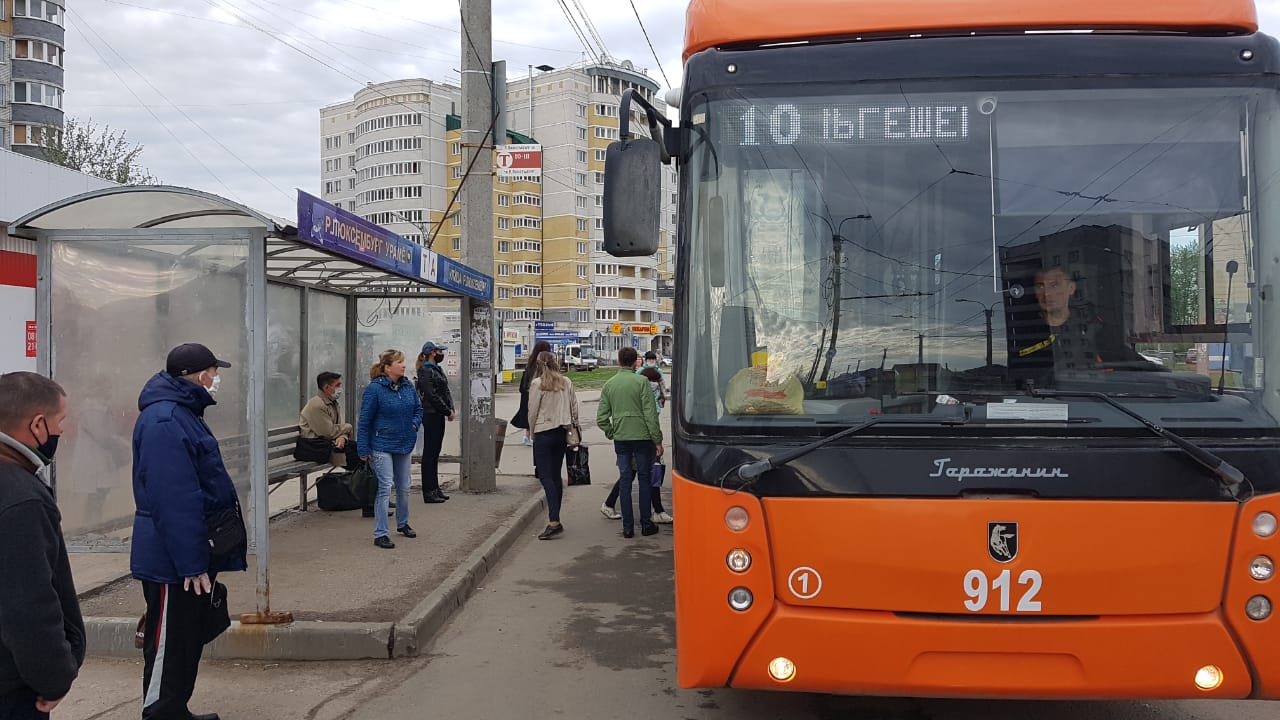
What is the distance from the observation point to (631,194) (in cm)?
431

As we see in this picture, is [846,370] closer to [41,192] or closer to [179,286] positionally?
[179,286]

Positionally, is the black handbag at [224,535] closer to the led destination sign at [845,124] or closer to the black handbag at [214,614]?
the black handbag at [214,614]

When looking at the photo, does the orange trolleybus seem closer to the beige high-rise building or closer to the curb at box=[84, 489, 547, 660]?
the curb at box=[84, 489, 547, 660]

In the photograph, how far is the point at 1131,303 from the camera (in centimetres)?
399

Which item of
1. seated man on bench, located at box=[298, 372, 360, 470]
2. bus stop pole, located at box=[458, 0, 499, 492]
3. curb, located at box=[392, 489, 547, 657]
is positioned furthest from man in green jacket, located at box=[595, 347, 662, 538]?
bus stop pole, located at box=[458, 0, 499, 492]

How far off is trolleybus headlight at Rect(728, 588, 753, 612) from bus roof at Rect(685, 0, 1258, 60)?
228cm

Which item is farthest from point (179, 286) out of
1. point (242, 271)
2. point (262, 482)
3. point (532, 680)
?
point (532, 680)

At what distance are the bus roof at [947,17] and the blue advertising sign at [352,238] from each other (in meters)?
2.82

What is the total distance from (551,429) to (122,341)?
12.8 ft

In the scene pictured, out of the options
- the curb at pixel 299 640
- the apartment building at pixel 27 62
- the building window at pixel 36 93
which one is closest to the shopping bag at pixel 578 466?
the curb at pixel 299 640

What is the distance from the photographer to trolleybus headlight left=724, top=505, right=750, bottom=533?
3.87 metres

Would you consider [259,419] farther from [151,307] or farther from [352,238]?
[151,307]

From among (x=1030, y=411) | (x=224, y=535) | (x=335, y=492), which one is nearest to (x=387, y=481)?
(x=335, y=492)

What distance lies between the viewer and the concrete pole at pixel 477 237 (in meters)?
12.1
